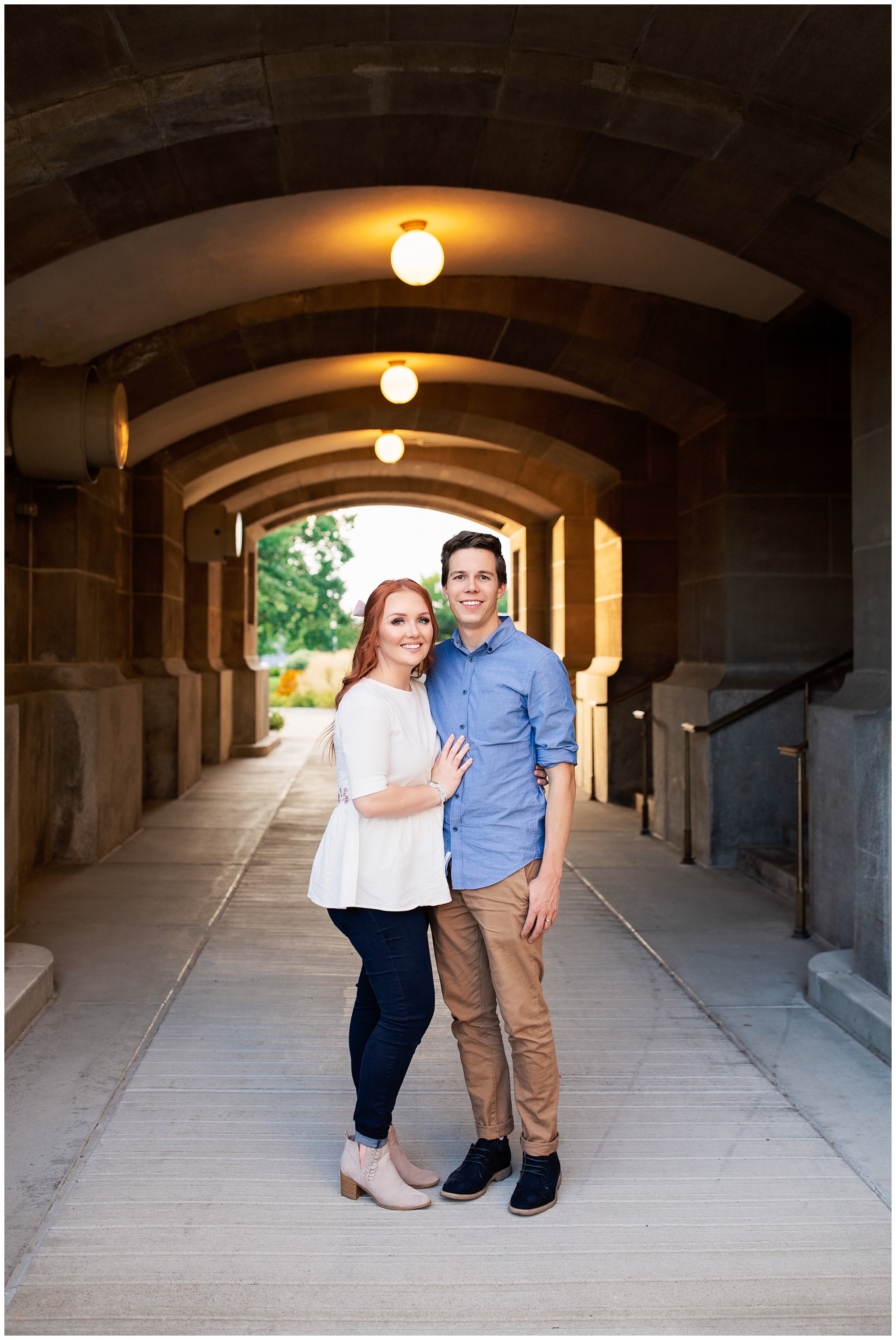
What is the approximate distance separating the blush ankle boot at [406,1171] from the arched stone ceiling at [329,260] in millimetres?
4779

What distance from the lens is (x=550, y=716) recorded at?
9.73 feet

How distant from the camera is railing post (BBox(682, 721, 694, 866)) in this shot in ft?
24.7

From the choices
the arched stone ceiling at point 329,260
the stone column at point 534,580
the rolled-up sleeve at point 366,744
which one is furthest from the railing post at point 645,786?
the rolled-up sleeve at point 366,744

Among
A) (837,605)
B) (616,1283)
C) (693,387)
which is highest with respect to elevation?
(693,387)

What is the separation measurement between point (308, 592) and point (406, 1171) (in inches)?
1792

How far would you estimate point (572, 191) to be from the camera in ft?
17.4

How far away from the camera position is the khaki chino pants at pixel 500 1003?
297 cm

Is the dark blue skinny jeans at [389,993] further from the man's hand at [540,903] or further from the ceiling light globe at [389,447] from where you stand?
the ceiling light globe at [389,447]

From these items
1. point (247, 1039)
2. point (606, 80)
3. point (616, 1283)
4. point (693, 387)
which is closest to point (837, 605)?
point (693, 387)

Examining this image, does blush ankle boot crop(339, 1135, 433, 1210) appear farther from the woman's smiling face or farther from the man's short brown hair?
the man's short brown hair

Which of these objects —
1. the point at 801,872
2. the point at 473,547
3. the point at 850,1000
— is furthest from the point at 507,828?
the point at 801,872

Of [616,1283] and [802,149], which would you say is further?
[802,149]

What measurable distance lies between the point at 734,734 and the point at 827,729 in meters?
1.89

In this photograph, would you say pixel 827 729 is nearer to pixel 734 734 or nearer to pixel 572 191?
pixel 734 734
